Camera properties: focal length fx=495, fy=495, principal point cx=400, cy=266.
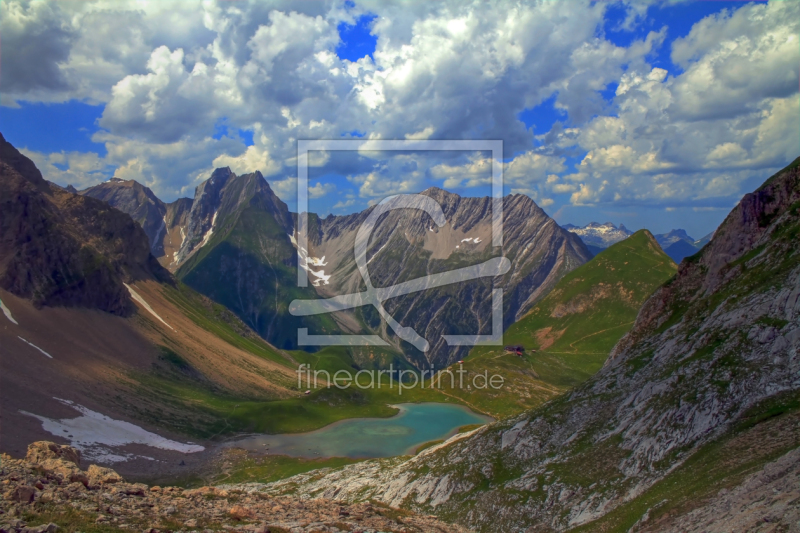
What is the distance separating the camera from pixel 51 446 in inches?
1732

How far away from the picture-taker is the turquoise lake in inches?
4956

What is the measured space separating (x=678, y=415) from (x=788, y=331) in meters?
12.7

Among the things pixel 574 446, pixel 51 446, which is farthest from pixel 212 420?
pixel 574 446

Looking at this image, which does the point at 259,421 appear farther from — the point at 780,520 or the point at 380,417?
the point at 780,520

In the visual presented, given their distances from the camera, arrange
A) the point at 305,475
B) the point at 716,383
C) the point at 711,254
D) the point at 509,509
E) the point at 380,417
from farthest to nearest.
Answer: the point at 380,417 → the point at 305,475 → the point at 711,254 → the point at 509,509 → the point at 716,383

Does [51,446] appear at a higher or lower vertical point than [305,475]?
higher

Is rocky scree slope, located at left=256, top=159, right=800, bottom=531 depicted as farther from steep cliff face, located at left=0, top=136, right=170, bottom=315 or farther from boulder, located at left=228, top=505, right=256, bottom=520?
A: steep cliff face, located at left=0, top=136, right=170, bottom=315

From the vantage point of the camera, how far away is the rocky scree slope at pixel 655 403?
4559cm

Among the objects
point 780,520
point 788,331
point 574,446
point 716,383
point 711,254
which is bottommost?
point 574,446

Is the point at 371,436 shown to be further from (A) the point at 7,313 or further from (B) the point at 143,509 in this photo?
(A) the point at 7,313

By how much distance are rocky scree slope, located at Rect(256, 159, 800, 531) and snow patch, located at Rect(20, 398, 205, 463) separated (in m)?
60.3

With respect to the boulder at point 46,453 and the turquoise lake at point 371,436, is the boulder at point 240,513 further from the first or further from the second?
the turquoise lake at point 371,436

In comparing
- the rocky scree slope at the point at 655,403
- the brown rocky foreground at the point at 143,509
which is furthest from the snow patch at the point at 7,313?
the brown rocky foreground at the point at 143,509

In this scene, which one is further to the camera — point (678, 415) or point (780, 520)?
point (678, 415)
